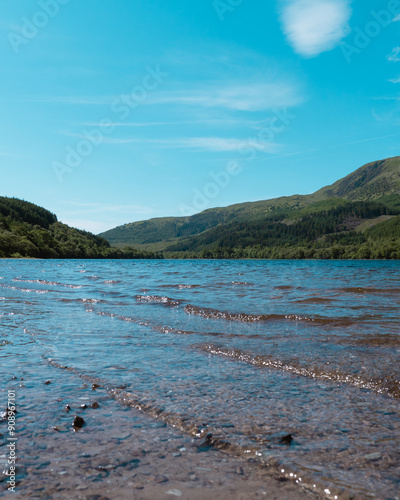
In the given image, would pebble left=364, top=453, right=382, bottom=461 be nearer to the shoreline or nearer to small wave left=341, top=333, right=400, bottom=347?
the shoreline

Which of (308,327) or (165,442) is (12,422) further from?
(308,327)

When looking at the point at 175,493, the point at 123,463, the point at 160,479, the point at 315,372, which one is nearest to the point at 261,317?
the point at 315,372

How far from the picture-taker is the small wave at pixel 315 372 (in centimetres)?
641

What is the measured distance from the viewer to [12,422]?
485 centimetres

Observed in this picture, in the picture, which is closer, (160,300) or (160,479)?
(160,479)

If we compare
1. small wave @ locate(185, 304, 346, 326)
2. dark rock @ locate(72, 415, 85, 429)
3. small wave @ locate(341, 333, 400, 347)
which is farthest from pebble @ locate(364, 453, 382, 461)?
small wave @ locate(185, 304, 346, 326)

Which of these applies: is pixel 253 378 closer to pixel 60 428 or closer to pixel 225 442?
pixel 225 442

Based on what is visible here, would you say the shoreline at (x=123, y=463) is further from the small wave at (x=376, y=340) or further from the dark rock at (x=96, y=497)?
the small wave at (x=376, y=340)

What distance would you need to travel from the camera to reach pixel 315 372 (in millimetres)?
7355

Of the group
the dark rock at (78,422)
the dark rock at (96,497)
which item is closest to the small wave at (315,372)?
the dark rock at (78,422)

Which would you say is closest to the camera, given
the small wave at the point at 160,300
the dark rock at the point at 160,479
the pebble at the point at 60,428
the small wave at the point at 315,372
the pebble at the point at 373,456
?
the dark rock at the point at 160,479

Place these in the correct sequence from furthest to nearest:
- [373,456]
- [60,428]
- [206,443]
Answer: [60,428]
[206,443]
[373,456]

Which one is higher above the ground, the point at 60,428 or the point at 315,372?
the point at 60,428

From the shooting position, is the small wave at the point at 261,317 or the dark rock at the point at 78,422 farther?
the small wave at the point at 261,317
